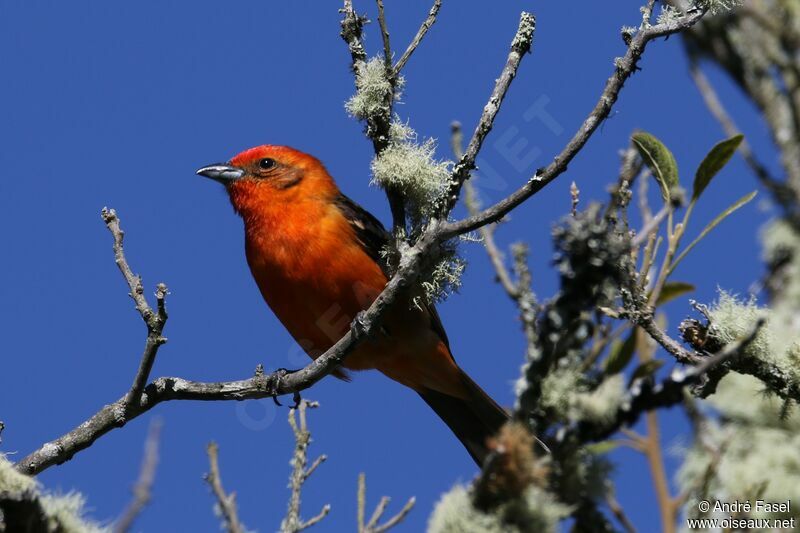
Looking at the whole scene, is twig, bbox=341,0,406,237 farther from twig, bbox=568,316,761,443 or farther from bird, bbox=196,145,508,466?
twig, bbox=568,316,761,443

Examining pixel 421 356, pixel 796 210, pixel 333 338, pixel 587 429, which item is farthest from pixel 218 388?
pixel 796 210

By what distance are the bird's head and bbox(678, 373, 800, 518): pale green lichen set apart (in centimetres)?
269

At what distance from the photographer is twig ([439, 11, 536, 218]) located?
3811 millimetres

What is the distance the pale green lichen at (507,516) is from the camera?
6.54ft

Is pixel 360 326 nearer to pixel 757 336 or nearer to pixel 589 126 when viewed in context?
pixel 589 126

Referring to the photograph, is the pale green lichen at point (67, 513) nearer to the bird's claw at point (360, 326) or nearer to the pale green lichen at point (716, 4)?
the bird's claw at point (360, 326)

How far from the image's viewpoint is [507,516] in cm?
202

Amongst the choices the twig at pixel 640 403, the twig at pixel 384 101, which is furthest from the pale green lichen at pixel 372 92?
the twig at pixel 640 403

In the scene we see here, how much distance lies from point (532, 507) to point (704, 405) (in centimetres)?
369

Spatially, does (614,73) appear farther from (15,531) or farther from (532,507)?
(15,531)

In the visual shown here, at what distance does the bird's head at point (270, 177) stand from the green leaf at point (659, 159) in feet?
9.15

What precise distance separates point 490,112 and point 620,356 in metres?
1.06

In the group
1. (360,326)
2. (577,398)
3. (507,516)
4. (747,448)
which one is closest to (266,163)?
(360,326)

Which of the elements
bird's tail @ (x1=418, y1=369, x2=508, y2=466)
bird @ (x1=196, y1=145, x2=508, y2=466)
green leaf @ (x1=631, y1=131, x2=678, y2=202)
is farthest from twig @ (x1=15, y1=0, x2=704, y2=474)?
bird's tail @ (x1=418, y1=369, x2=508, y2=466)
